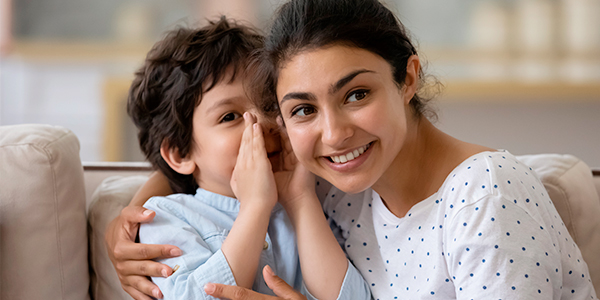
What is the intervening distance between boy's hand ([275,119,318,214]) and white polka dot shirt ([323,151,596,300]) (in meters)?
0.18

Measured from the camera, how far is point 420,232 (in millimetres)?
1139

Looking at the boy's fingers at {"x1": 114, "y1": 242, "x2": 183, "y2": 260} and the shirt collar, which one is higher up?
the shirt collar

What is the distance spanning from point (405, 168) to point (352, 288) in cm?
31

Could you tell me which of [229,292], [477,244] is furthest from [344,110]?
[229,292]

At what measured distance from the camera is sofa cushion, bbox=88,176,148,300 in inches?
53.8

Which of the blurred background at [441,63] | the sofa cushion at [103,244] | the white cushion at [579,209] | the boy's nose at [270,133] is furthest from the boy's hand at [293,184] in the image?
the blurred background at [441,63]

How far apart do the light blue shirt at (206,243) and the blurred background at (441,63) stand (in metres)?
1.91

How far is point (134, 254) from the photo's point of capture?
119cm

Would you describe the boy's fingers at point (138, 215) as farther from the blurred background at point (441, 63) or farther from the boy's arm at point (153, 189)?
the blurred background at point (441, 63)

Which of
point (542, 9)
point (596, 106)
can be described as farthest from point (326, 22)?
point (596, 106)

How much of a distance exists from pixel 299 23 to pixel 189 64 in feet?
1.33

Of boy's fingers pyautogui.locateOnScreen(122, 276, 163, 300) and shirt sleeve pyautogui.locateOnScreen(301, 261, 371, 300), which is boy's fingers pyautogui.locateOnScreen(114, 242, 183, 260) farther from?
shirt sleeve pyautogui.locateOnScreen(301, 261, 371, 300)

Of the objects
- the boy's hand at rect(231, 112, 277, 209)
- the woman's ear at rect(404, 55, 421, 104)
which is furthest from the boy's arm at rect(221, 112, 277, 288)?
the woman's ear at rect(404, 55, 421, 104)

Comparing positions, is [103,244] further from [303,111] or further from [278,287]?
[303,111]
